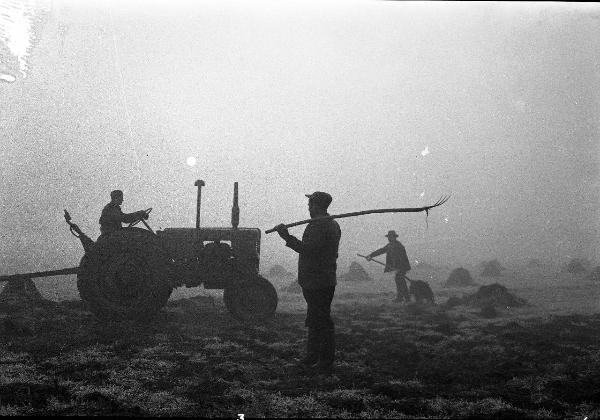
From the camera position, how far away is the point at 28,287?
28.4 ft

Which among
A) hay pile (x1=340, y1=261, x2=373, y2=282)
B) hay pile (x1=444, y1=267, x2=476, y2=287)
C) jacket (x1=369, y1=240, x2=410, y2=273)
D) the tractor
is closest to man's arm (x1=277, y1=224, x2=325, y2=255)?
the tractor

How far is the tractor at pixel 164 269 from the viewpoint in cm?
653

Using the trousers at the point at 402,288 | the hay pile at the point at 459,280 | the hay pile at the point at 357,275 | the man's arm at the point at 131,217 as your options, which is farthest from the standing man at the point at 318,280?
the hay pile at the point at 357,275

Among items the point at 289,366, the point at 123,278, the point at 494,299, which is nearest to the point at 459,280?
the point at 494,299

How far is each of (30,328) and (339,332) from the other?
4921mm

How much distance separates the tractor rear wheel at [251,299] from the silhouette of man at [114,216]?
213cm

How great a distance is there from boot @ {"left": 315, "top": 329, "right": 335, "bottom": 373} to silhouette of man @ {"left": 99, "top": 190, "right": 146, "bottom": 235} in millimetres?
4111

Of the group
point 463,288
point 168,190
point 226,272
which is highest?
point 168,190

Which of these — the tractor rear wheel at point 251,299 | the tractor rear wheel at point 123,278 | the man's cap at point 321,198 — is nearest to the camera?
the man's cap at point 321,198

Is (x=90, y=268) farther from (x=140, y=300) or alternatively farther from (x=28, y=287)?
(x=28, y=287)

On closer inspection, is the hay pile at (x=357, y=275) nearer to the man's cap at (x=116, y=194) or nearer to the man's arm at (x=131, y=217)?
the man's arm at (x=131, y=217)

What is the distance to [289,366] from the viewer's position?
493 cm

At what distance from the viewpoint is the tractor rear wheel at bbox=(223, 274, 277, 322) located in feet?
24.6

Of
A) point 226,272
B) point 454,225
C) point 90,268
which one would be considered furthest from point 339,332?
point 454,225
